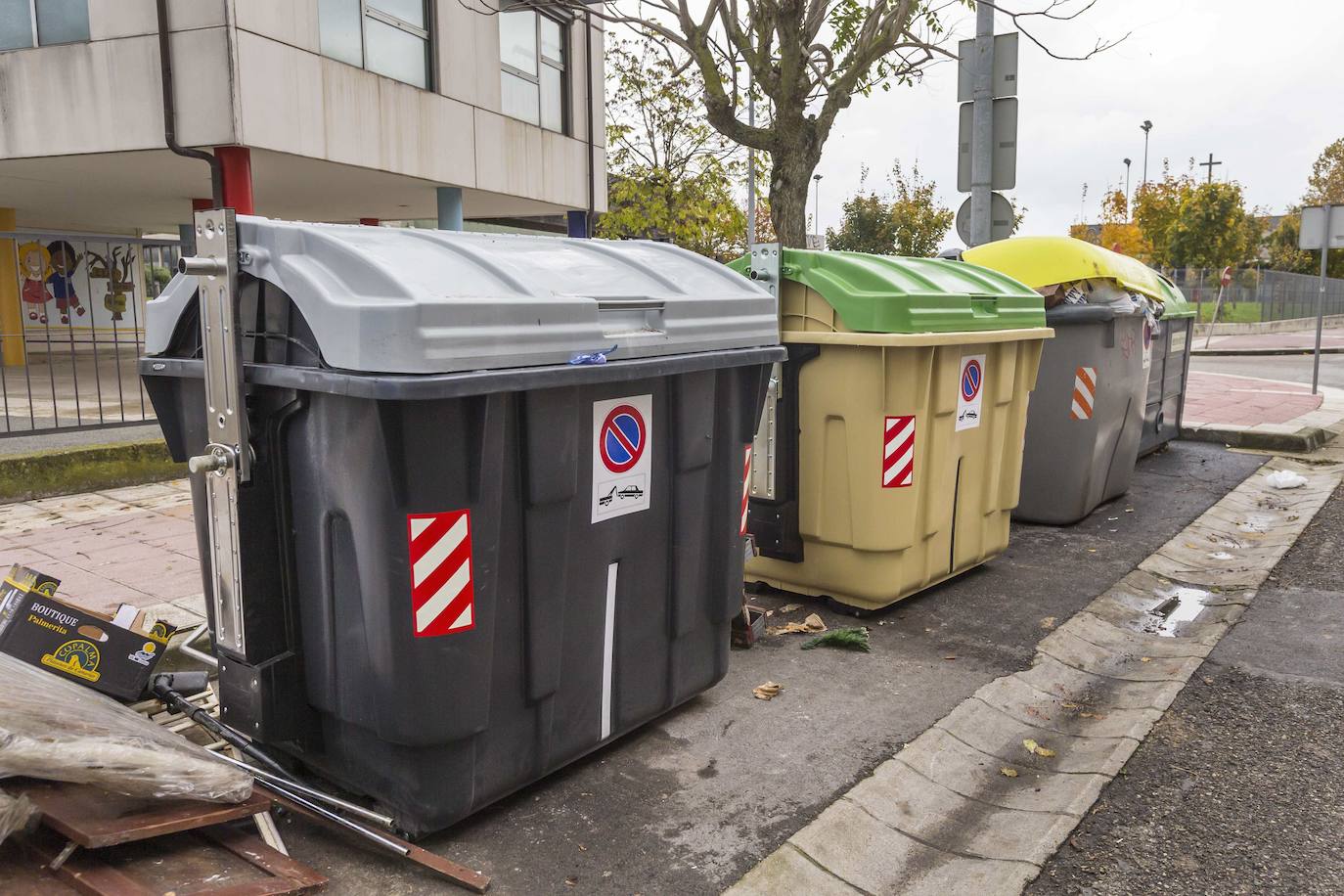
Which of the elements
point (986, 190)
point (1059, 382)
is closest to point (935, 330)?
point (1059, 382)

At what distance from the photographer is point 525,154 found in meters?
16.4

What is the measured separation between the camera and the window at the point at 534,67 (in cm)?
1599

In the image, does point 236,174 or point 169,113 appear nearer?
point 169,113

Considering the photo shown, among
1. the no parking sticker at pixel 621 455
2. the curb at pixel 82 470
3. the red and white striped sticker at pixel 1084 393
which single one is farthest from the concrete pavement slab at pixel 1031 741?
the curb at pixel 82 470

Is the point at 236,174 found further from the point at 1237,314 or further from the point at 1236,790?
the point at 1237,314

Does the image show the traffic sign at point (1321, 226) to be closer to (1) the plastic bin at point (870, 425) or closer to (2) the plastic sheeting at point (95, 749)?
(1) the plastic bin at point (870, 425)

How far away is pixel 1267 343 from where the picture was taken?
2608 cm

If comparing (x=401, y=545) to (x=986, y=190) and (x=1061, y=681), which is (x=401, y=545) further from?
(x=986, y=190)

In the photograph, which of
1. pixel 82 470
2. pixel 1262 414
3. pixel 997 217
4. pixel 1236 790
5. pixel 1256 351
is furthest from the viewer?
pixel 1256 351

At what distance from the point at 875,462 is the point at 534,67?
1407cm

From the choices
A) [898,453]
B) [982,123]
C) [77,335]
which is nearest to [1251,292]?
[982,123]

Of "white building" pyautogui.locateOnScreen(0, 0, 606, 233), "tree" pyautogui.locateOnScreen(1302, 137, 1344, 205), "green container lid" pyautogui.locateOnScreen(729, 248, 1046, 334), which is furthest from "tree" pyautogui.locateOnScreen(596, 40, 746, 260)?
"tree" pyautogui.locateOnScreen(1302, 137, 1344, 205)

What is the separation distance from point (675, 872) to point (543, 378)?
134cm

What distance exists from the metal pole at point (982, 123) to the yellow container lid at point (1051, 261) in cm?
157
